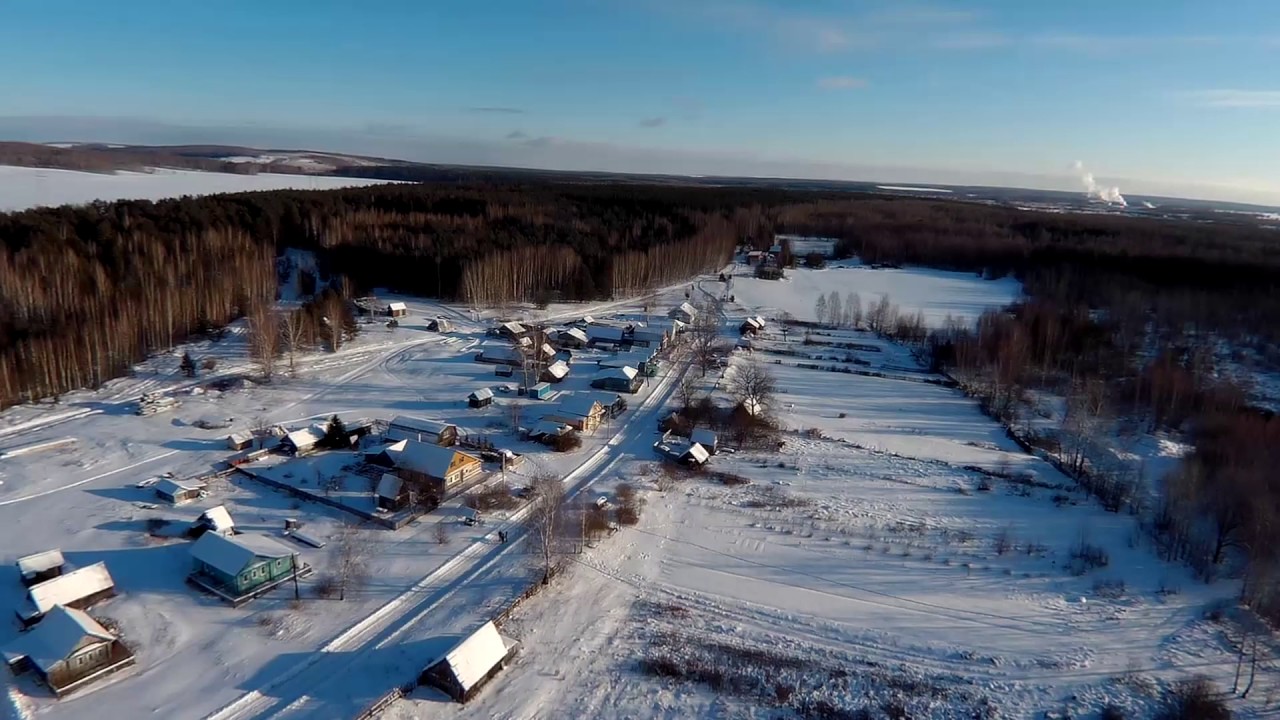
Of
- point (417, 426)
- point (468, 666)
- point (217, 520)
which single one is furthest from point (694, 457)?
point (217, 520)

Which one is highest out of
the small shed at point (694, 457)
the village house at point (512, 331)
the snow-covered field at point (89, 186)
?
the snow-covered field at point (89, 186)

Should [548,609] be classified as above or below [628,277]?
below

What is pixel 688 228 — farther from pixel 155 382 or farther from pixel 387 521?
pixel 387 521

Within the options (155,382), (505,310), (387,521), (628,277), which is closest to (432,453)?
(387,521)

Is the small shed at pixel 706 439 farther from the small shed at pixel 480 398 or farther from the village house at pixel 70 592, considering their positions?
Answer: the village house at pixel 70 592

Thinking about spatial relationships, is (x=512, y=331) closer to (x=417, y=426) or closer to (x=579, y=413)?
(x=579, y=413)

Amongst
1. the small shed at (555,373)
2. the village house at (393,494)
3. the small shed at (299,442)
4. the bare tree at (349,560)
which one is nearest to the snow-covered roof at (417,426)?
the small shed at (299,442)
